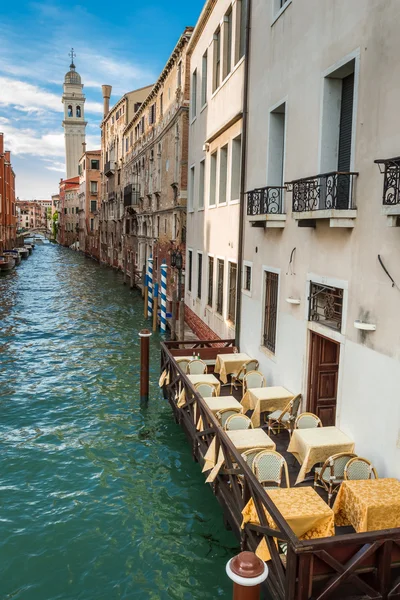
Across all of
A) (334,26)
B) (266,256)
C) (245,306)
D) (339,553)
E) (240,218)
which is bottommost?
(339,553)

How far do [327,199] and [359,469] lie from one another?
361 centimetres

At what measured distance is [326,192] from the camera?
7.25 metres

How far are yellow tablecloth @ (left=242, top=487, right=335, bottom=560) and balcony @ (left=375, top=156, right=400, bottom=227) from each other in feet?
10.2

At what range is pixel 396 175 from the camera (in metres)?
5.58

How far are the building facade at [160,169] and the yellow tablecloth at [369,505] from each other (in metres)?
16.1

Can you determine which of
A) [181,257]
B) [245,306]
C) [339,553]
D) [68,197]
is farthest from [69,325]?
[68,197]

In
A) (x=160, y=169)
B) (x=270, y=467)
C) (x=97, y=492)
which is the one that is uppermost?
(x=160, y=169)

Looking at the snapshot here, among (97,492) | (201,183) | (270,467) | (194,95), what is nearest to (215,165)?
(201,183)

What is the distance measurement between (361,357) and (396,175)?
237 centimetres

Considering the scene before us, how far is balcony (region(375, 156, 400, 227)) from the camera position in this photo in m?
5.49

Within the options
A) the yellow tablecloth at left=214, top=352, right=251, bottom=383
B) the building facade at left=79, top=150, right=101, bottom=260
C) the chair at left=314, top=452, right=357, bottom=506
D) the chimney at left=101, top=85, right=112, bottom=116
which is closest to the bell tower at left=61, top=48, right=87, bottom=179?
the building facade at left=79, top=150, right=101, bottom=260

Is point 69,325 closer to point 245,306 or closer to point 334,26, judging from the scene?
point 245,306

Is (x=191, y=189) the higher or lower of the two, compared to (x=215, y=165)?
lower

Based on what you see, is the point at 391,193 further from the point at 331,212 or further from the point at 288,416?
the point at 288,416
